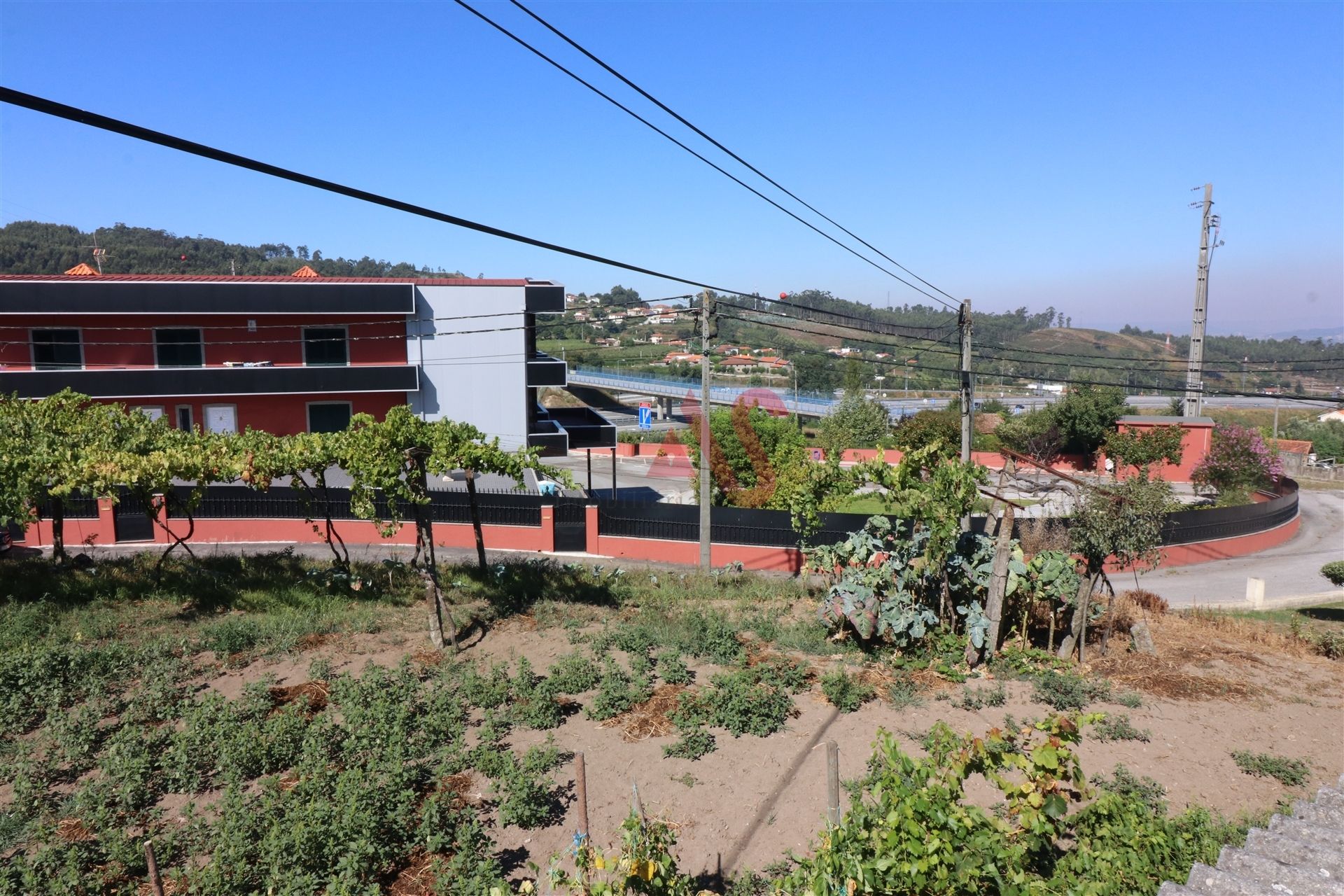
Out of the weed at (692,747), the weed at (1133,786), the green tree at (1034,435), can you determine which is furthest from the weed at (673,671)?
the green tree at (1034,435)

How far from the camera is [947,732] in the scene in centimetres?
557

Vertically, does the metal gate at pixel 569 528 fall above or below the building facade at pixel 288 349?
below

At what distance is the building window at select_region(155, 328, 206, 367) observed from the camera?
28.6 metres

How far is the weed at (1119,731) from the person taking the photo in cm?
908

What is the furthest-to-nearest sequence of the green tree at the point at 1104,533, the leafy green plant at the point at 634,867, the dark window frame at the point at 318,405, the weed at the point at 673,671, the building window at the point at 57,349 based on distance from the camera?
the dark window frame at the point at 318,405
the building window at the point at 57,349
the green tree at the point at 1104,533
the weed at the point at 673,671
the leafy green plant at the point at 634,867

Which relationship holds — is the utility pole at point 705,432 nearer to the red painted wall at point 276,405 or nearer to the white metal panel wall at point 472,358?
the white metal panel wall at point 472,358

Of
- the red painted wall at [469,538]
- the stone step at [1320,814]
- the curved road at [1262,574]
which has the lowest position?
the curved road at [1262,574]

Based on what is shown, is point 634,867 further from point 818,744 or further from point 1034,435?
point 1034,435

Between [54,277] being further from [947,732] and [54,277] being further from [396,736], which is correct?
[947,732]

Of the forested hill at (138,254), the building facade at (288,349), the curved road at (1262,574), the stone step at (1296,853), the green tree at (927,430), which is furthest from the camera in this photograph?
the forested hill at (138,254)

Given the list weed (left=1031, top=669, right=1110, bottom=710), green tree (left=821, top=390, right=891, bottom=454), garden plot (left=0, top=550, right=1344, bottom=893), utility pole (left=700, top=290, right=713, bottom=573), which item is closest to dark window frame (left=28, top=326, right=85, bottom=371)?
garden plot (left=0, top=550, right=1344, bottom=893)

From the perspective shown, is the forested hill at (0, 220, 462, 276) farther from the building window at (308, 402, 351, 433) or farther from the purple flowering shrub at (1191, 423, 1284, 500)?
the purple flowering shrub at (1191, 423, 1284, 500)

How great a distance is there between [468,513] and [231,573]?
7268 millimetres

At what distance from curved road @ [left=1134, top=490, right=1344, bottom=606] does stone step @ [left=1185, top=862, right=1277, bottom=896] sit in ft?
55.6
